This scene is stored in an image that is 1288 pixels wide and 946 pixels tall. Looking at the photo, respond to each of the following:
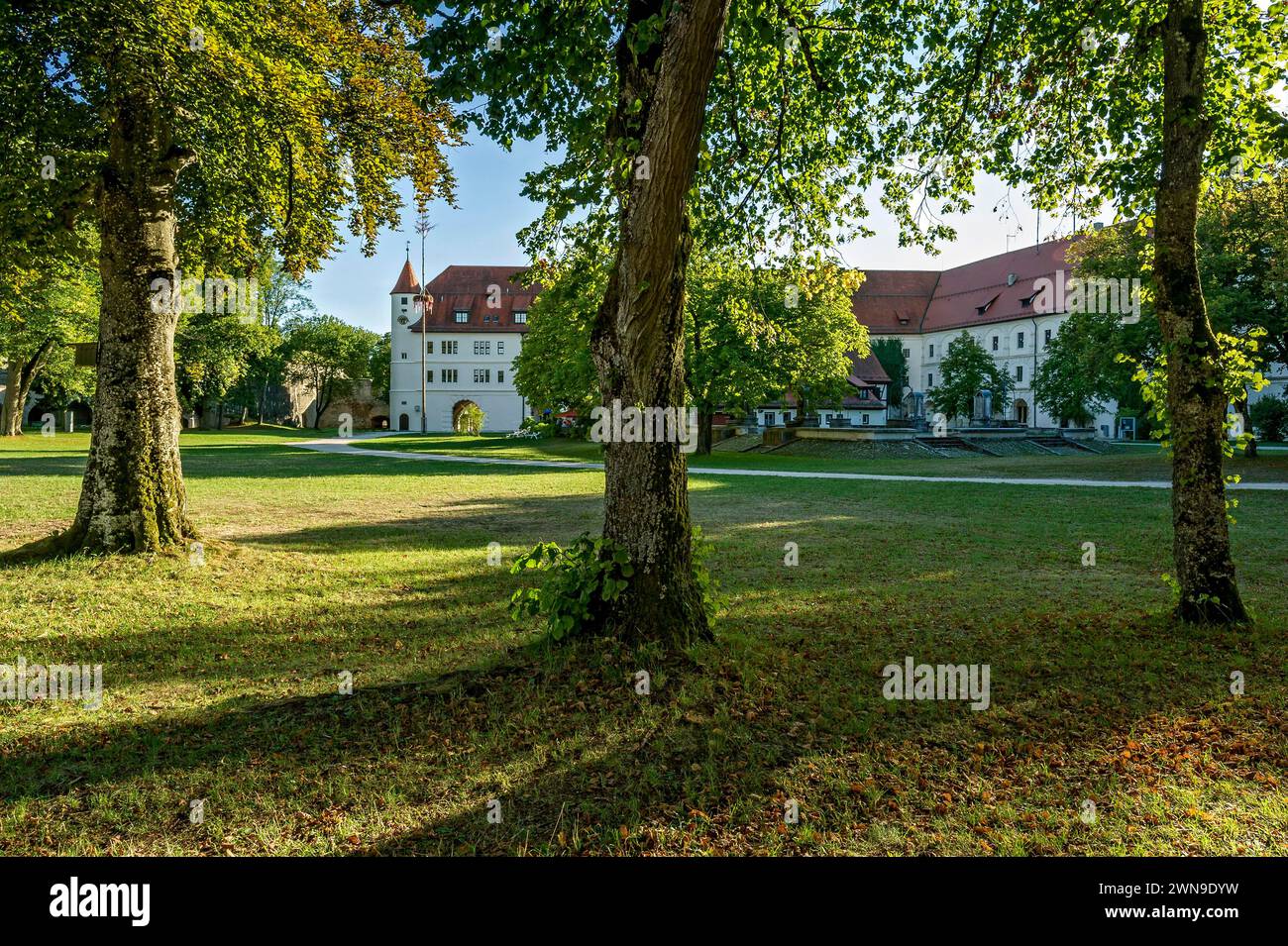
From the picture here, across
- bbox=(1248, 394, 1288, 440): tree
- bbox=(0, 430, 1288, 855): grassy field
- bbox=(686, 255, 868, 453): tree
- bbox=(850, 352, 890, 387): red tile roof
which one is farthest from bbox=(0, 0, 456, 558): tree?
bbox=(850, 352, 890, 387): red tile roof

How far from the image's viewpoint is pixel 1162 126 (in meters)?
7.17

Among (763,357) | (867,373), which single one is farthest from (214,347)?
(867,373)

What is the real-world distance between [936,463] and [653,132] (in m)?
30.1

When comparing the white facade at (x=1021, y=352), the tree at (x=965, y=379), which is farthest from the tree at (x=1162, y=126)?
the white facade at (x=1021, y=352)

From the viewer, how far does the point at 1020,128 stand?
855 centimetres

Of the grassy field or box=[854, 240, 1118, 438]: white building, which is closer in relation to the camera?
the grassy field

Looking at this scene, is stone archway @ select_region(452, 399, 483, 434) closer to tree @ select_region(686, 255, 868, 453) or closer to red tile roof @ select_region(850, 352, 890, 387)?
red tile roof @ select_region(850, 352, 890, 387)

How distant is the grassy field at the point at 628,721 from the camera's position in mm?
3594

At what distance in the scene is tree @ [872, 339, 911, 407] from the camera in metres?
80.1

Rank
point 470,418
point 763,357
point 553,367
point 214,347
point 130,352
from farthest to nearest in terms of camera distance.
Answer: point 470,418 < point 214,347 < point 553,367 < point 763,357 < point 130,352

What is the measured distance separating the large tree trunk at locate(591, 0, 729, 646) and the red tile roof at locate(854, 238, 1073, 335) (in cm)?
7158

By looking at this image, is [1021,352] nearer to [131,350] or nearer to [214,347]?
[214,347]

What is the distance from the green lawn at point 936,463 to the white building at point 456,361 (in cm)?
3165
